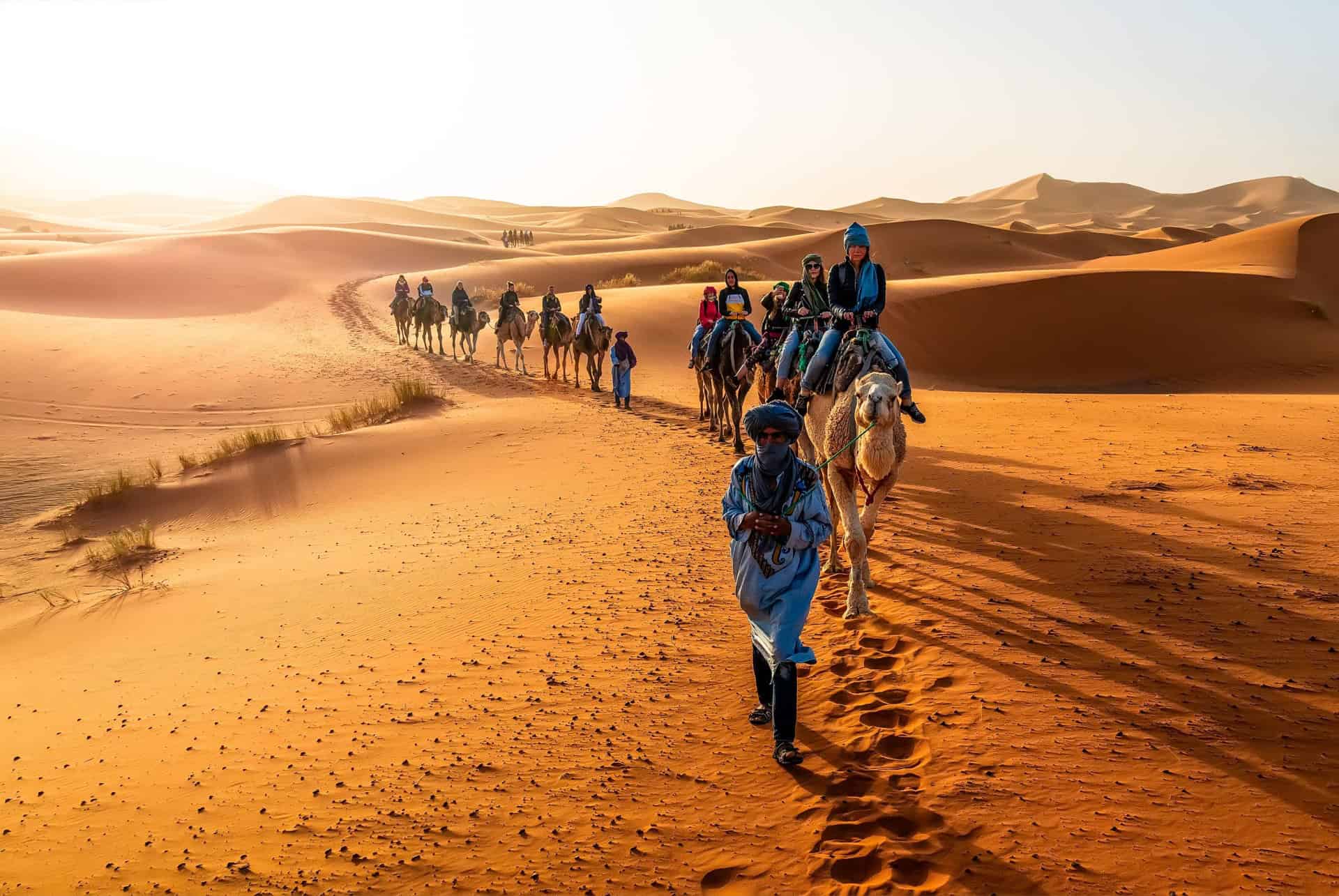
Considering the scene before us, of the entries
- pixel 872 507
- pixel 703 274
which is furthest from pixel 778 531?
pixel 703 274

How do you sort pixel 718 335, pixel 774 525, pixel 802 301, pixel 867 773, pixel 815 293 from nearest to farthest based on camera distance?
pixel 774 525 → pixel 867 773 → pixel 815 293 → pixel 802 301 → pixel 718 335

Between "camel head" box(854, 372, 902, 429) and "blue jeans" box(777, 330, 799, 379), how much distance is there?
280cm

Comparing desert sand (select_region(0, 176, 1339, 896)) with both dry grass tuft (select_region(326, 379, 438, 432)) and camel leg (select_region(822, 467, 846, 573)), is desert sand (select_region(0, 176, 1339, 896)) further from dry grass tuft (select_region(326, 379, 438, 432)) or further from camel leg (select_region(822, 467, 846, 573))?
dry grass tuft (select_region(326, 379, 438, 432))

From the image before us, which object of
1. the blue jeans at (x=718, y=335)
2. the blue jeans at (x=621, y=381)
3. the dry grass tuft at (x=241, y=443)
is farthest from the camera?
the blue jeans at (x=621, y=381)

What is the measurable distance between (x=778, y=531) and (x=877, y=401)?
2.22 meters

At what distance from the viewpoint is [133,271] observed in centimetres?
4316

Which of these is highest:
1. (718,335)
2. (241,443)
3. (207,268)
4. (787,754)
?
(207,268)

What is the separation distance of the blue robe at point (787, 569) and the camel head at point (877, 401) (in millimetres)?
1820

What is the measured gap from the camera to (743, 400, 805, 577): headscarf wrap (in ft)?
14.0

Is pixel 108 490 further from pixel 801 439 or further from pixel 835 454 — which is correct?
pixel 835 454

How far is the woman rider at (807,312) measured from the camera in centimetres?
898

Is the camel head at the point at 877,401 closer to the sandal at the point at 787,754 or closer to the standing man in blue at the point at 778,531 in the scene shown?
the standing man in blue at the point at 778,531

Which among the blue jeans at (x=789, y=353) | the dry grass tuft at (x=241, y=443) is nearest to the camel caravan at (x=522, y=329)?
the dry grass tuft at (x=241, y=443)

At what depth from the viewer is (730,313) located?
42.7 ft
